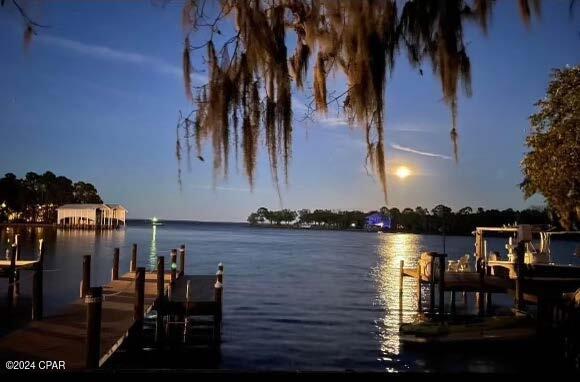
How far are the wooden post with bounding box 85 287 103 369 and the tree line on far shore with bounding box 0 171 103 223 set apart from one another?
139331 mm

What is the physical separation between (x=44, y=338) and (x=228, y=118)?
31.2ft

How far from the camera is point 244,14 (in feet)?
12.6

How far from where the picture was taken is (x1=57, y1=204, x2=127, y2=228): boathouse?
14000cm

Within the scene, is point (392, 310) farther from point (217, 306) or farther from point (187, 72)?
point (187, 72)

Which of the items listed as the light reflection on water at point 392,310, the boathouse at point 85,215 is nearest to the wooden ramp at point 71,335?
the light reflection on water at point 392,310

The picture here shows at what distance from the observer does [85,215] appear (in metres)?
140

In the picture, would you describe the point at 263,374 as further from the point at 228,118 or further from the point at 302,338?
the point at 302,338

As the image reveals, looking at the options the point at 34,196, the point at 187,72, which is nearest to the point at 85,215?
the point at 34,196

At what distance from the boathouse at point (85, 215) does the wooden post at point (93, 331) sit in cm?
13470

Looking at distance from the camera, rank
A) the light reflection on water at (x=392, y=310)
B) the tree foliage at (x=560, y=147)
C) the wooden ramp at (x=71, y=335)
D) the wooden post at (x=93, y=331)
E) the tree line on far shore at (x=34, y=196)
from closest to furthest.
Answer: the wooden post at (x=93, y=331) → the wooden ramp at (x=71, y=335) → the tree foliage at (x=560, y=147) → the light reflection on water at (x=392, y=310) → the tree line on far shore at (x=34, y=196)

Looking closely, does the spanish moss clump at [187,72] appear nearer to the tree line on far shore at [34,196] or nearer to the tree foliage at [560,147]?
the tree foliage at [560,147]

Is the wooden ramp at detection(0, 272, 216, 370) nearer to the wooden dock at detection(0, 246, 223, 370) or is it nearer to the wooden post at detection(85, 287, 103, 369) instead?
the wooden dock at detection(0, 246, 223, 370)

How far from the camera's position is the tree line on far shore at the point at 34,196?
136 m

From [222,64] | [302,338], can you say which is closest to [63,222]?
[302,338]
